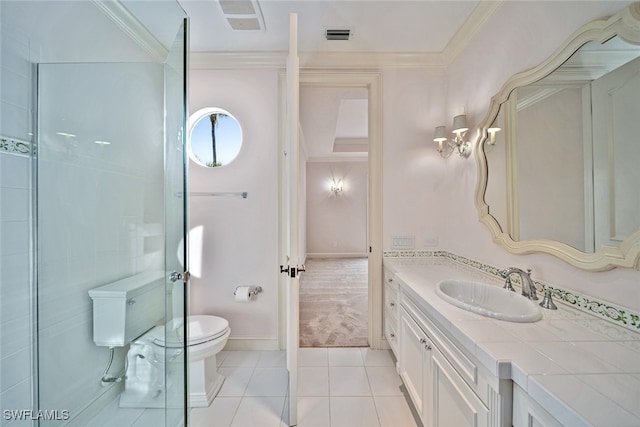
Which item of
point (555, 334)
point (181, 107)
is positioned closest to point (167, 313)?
point (181, 107)

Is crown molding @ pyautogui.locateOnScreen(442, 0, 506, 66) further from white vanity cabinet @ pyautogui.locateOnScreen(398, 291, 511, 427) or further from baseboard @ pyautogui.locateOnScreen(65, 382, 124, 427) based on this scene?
baseboard @ pyautogui.locateOnScreen(65, 382, 124, 427)

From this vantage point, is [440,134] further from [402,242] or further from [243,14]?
[243,14]

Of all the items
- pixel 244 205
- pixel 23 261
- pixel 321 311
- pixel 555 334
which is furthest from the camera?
pixel 321 311

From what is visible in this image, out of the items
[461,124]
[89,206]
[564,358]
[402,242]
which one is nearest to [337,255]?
[402,242]

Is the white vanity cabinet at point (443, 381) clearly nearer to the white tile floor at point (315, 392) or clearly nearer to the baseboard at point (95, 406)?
the white tile floor at point (315, 392)

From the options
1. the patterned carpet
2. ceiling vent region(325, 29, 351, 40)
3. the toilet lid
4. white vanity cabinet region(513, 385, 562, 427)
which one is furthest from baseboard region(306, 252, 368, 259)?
white vanity cabinet region(513, 385, 562, 427)

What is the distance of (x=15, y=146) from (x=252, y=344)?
6.49ft

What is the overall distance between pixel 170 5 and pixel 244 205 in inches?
56.6

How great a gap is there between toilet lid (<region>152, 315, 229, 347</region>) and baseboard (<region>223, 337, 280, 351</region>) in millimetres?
505

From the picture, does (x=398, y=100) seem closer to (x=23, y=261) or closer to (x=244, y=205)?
(x=244, y=205)

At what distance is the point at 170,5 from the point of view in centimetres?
160

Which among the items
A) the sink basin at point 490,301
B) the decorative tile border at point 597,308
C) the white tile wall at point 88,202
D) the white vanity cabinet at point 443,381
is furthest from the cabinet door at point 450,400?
the white tile wall at point 88,202

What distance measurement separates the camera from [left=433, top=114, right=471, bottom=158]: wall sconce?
186 centimetres

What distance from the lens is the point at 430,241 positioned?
7.27 ft
